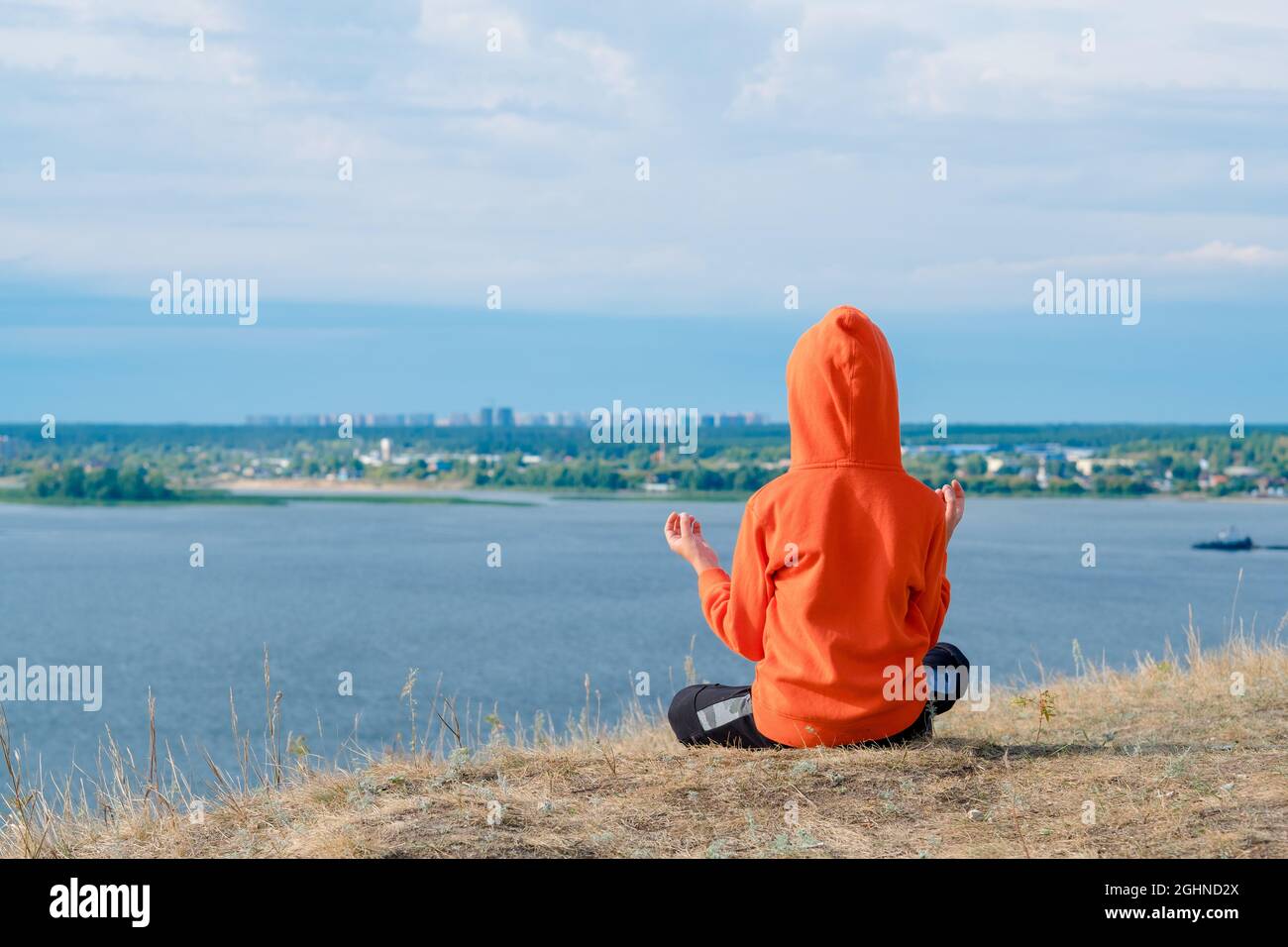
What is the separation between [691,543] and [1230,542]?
8442 centimetres

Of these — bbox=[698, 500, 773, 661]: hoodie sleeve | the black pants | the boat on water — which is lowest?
the boat on water

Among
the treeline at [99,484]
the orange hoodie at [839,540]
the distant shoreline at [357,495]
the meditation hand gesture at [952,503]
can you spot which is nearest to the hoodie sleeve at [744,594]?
the orange hoodie at [839,540]

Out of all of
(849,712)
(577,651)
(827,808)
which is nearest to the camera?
(827,808)

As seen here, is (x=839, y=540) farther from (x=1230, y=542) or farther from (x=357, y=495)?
(x=357, y=495)

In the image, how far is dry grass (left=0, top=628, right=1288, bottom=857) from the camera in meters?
4.63

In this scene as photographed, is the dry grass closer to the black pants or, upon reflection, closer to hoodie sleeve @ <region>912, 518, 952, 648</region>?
the black pants

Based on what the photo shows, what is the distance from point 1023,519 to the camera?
392ft

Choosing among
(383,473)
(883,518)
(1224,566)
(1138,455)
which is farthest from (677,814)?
(383,473)

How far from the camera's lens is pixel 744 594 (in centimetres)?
520

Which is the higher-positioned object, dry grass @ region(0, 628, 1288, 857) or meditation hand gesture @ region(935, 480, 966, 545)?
meditation hand gesture @ region(935, 480, 966, 545)

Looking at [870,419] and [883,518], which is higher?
[870,419]

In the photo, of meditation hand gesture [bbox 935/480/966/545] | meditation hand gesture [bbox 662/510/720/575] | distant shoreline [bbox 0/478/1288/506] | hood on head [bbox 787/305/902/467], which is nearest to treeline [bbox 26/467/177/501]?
distant shoreline [bbox 0/478/1288/506]
